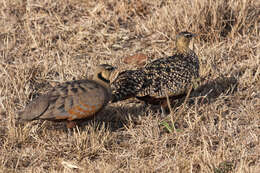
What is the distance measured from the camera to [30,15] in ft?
27.9

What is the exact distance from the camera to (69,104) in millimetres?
5043

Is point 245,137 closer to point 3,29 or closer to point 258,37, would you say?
point 258,37

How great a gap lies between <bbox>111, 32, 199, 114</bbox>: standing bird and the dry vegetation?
28 cm

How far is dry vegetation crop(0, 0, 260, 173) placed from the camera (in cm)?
508

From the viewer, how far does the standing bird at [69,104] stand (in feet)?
16.5

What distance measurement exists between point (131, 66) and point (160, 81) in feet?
5.01

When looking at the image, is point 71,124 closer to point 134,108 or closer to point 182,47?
point 134,108

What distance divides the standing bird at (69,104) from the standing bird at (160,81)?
470 mm

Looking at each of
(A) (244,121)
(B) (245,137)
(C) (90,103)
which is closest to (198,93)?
(A) (244,121)

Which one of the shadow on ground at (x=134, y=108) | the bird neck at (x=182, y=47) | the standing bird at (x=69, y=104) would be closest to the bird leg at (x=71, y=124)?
the standing bird at (x=69, y=104)

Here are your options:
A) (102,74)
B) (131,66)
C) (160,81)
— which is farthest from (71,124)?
(131,66)

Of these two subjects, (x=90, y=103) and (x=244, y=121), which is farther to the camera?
(x=244, y=121)

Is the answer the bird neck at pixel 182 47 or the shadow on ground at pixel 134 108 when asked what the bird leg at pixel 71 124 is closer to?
the shadow on ground at pixel 134 108

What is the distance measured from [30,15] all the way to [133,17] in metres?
1.92
